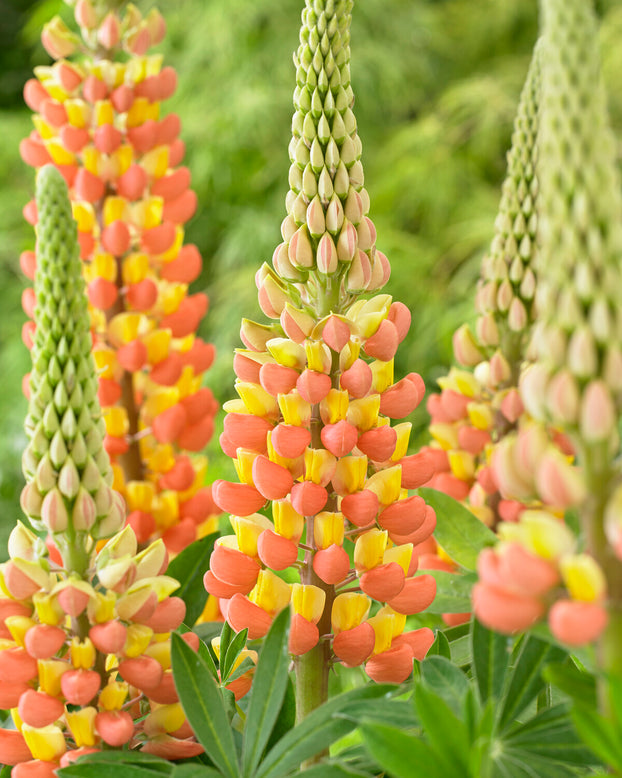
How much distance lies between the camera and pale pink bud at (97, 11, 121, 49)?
54 cm

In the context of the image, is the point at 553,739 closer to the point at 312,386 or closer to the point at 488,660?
the point at 488,660

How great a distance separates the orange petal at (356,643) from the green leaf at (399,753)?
0.32ft

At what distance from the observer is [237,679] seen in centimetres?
35

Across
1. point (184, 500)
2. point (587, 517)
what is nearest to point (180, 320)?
point (184, 500)

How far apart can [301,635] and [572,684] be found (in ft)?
0.38

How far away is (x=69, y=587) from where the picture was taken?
0.28 meters

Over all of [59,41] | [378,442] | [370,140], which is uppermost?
[370,140]

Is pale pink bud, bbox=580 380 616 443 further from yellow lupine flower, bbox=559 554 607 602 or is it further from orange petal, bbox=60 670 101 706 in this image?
orange petal, bbox=60 670 101 706

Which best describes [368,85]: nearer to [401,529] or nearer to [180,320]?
[180,320]

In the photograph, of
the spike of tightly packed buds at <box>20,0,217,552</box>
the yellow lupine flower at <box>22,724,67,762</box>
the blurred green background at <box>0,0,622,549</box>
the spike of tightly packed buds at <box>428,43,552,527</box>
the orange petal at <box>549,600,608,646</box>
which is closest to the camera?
the orange petal at <box>549,600,608,646</box>

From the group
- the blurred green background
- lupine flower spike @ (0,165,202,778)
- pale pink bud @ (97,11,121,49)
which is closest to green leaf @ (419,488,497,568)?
lupine flower spike @ (0,165,202,778)

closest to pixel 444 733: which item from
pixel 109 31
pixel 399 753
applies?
pixel 399 753

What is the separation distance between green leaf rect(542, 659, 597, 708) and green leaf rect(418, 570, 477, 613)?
6.8 inches

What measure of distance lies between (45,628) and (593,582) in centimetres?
18
